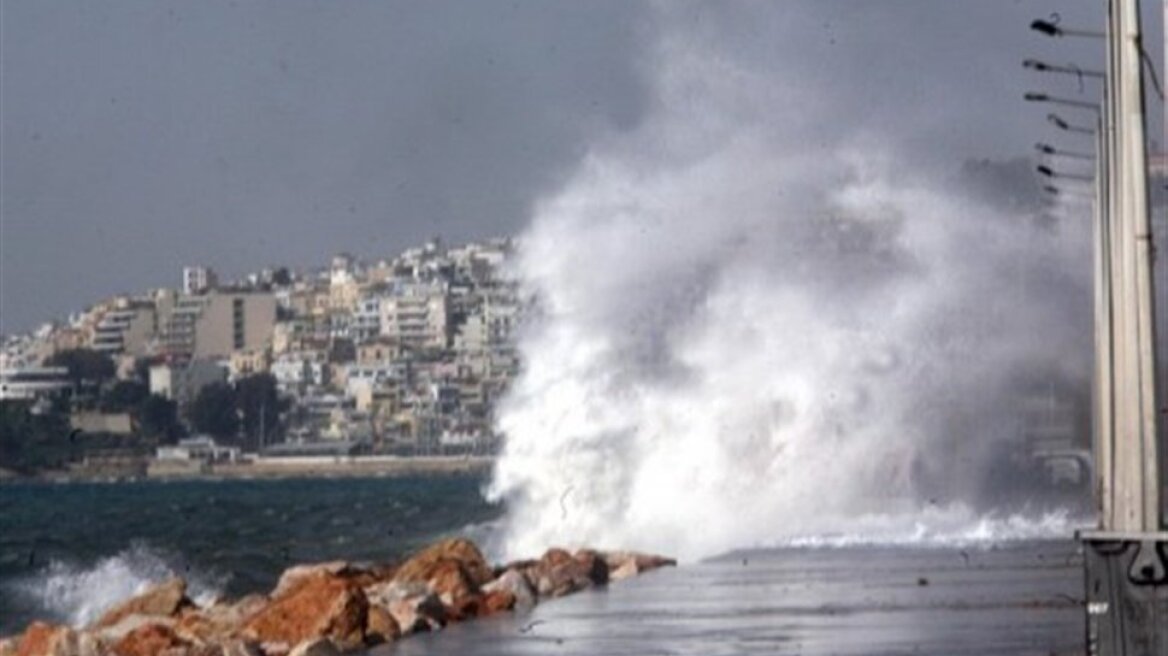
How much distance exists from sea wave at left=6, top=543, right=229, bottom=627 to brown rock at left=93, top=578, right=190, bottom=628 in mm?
10697

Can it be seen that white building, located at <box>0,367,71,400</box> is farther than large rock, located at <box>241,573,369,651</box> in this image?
Yes

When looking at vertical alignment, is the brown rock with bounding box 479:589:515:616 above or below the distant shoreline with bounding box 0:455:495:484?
below

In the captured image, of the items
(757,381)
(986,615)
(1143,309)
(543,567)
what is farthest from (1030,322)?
(1143,309)

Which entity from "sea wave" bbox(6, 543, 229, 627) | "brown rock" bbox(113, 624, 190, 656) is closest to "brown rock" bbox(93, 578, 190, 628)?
"brown rock" bbox(113, 624, 190, 656)

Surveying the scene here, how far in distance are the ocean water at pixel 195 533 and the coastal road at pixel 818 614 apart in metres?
14.1

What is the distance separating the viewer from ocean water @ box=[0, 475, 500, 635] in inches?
2778

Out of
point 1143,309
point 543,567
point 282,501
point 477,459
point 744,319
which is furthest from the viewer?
point 477,459

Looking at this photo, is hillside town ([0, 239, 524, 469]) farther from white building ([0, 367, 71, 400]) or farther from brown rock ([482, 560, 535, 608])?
brown rock ([482, 560, 535, 608])

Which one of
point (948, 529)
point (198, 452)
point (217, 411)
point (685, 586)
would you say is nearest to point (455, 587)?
point (685, 586)

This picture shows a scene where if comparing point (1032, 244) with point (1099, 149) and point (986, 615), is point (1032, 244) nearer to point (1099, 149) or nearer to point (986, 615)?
point (1099, 149)

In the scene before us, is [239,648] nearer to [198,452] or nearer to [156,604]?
[156,604]

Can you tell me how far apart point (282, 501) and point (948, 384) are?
6393cm

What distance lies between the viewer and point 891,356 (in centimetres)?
7694

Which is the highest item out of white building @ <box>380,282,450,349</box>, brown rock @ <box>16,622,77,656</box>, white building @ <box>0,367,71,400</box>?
white building @ <box>380,282,450,349</box>
